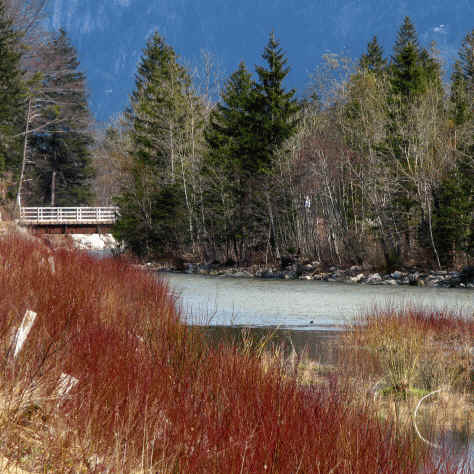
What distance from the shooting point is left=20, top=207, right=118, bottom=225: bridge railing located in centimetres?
5123

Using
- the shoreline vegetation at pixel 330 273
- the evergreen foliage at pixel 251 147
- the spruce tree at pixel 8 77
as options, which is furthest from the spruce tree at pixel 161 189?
the spruce tree at pixel 8 77

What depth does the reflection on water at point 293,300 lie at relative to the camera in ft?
56.9

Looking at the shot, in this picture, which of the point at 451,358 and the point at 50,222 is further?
the point at 50,222

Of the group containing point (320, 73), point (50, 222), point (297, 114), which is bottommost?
point (50, 222)

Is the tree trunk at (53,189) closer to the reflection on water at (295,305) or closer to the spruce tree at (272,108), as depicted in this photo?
the spruce tree at (272,108)

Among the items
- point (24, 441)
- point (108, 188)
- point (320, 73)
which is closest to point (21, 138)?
point (320, 73)

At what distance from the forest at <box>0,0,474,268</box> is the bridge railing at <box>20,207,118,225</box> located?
20.3 feet

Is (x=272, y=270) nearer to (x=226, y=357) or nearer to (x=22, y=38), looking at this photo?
(x=22, y=38)

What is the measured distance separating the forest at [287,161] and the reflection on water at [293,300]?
14.2ft

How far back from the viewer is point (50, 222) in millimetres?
49938

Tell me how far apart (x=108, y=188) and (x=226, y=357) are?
72.1 meters

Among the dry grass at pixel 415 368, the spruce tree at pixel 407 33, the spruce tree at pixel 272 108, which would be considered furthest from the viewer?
the spruce tree at pixel 407 33

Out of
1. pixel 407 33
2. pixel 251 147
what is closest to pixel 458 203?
pixel 251 147

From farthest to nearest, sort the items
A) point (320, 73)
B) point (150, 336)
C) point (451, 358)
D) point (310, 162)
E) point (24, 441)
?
1. point (320, 73)
2. point (310, 162)
3. point (451, 358)
4. point (150, 336)
5. point (24, 441)
